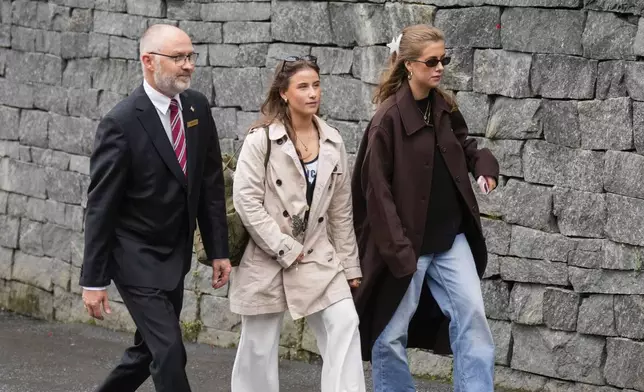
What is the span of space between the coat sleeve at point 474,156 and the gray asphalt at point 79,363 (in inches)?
72.7

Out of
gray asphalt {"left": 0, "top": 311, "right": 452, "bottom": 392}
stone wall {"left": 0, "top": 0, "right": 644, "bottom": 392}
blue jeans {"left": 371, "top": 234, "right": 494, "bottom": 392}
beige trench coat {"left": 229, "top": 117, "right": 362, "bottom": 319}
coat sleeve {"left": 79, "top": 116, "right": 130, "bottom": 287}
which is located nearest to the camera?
coat sleeve {"left": 79, "top": 116, "right": 130, "bottom": 287}

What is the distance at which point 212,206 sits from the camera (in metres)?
6.34

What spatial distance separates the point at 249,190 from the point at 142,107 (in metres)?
0.60

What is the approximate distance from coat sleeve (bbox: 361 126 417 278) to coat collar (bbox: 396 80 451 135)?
0.11 m

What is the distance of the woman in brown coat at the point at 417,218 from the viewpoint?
634 cm

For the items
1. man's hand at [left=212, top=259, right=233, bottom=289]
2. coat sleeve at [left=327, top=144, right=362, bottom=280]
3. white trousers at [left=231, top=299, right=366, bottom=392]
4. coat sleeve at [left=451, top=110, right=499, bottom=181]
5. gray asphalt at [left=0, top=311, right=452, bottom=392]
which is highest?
coat sleeve at [left=451, top=110, right=499, bottom=181]

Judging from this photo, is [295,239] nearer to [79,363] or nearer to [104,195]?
[104,195]

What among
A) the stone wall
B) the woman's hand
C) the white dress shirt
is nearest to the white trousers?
the woman's hand

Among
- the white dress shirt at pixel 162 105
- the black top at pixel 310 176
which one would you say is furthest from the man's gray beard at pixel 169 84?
the black top at pixel 310 176

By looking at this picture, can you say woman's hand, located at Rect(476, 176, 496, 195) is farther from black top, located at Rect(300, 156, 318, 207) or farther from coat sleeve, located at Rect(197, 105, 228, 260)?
coat sleeve, located at Rect(197, 105, 228, 260)

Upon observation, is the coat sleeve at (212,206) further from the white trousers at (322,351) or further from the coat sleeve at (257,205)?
the white trousers at (322,351)

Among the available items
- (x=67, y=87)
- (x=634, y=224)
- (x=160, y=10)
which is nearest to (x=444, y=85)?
(x=634, y=224)

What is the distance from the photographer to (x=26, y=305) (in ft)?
36.8

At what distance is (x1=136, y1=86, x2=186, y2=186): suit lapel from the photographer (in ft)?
20.1
